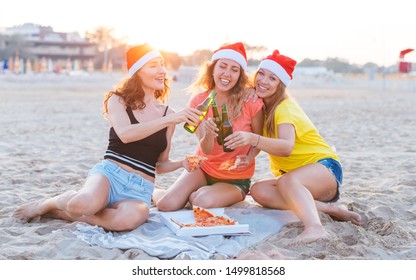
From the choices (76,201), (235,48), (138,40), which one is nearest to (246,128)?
(235,48)

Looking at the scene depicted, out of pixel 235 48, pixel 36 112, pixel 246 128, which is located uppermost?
pixel 235 48

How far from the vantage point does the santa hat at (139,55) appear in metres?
4.52

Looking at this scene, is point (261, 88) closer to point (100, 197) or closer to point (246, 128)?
point (246, 128)

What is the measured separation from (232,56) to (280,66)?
1.35 ft

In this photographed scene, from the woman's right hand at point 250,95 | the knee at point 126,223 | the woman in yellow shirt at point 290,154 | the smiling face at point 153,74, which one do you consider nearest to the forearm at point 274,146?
the woman in yellow shirt at point 290,154

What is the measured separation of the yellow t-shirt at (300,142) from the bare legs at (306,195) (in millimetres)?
133

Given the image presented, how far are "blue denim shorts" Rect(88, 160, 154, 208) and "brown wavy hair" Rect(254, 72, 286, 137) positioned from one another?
1125mm

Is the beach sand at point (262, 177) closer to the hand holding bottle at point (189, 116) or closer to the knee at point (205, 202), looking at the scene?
the knee at point (205, 202)

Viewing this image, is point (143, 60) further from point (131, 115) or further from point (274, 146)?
point (274, 146)

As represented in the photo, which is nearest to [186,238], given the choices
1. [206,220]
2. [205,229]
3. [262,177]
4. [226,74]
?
[205,229]

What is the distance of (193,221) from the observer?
4.31m

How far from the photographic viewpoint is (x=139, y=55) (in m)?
4.55

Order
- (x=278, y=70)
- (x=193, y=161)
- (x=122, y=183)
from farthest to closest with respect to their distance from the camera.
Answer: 1. (x=278, y=70)
2. (x=193, y=161)
3. (x=122, y=183)
